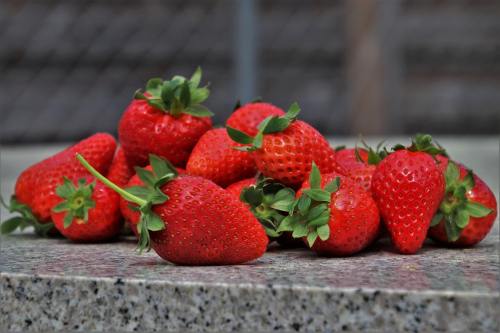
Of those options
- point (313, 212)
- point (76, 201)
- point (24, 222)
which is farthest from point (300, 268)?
point (24, 222)

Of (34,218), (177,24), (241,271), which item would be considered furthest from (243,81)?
(241,271)

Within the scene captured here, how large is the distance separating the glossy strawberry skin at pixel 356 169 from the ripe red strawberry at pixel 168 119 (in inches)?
5.3

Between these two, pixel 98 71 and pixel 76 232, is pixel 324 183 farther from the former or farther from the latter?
pixel 98 71

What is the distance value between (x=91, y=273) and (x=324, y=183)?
21 centimetres

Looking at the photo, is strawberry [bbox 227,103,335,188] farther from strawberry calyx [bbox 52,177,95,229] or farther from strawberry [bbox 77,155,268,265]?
strawberry calyx [bbox 52,177,95,229]

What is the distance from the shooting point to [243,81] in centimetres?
315

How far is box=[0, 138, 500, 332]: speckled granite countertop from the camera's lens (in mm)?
591

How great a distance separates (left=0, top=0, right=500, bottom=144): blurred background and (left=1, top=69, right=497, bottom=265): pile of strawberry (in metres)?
2.38

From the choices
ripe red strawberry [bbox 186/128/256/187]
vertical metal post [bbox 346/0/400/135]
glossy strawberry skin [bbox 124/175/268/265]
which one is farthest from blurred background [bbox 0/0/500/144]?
glossy strawberry skin [bbox 124/175/268/265]

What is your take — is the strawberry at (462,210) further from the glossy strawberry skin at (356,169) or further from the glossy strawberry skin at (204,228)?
the glossy strawberry skin at (204,228)

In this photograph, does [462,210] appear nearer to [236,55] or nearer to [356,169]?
[356,169]

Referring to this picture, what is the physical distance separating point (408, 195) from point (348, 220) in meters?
0.06

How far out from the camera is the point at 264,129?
2.55 feet

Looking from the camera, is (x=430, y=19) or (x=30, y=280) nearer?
(x=30, y=280)
